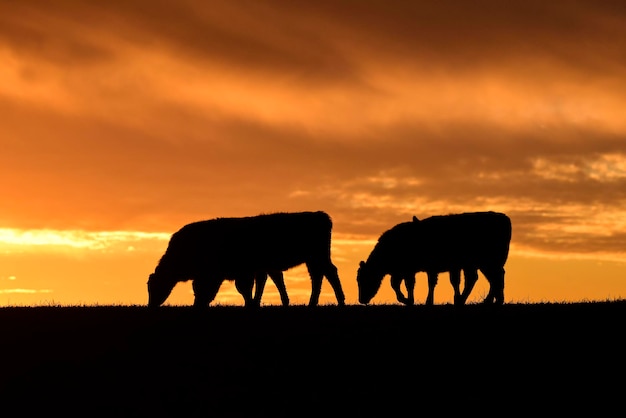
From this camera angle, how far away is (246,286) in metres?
28.8

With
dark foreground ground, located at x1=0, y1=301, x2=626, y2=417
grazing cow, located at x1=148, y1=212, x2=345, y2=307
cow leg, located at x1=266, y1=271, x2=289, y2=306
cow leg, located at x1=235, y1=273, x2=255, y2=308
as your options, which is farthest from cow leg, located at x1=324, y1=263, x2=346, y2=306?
dark foreground ground, located at x1=0, y1=301, x2=626, y2=417

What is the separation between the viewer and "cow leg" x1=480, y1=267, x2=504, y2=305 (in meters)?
30.6

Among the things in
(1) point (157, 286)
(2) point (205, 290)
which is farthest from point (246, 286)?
(1) point (157, 286)

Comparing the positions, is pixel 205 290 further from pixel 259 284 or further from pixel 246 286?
pixel 259 284

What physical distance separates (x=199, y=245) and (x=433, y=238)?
8.06 meters

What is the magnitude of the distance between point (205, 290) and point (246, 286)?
1210 mm

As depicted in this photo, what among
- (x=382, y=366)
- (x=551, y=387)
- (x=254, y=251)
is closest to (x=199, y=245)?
(x=254, y=251)

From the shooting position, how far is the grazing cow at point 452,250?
103 feet

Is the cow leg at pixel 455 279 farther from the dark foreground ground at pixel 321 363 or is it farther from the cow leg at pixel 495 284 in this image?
the dark foreground ground at pixel 321 363

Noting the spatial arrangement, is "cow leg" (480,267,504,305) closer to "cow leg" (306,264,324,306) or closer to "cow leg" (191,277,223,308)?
"cow leg" (306,264,324,306)

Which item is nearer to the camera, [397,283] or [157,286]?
[157,286]

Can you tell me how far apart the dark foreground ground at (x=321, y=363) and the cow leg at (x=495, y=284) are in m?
6.53

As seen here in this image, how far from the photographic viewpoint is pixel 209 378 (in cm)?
1814

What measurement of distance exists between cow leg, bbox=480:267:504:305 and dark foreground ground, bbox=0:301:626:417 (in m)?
6.53
